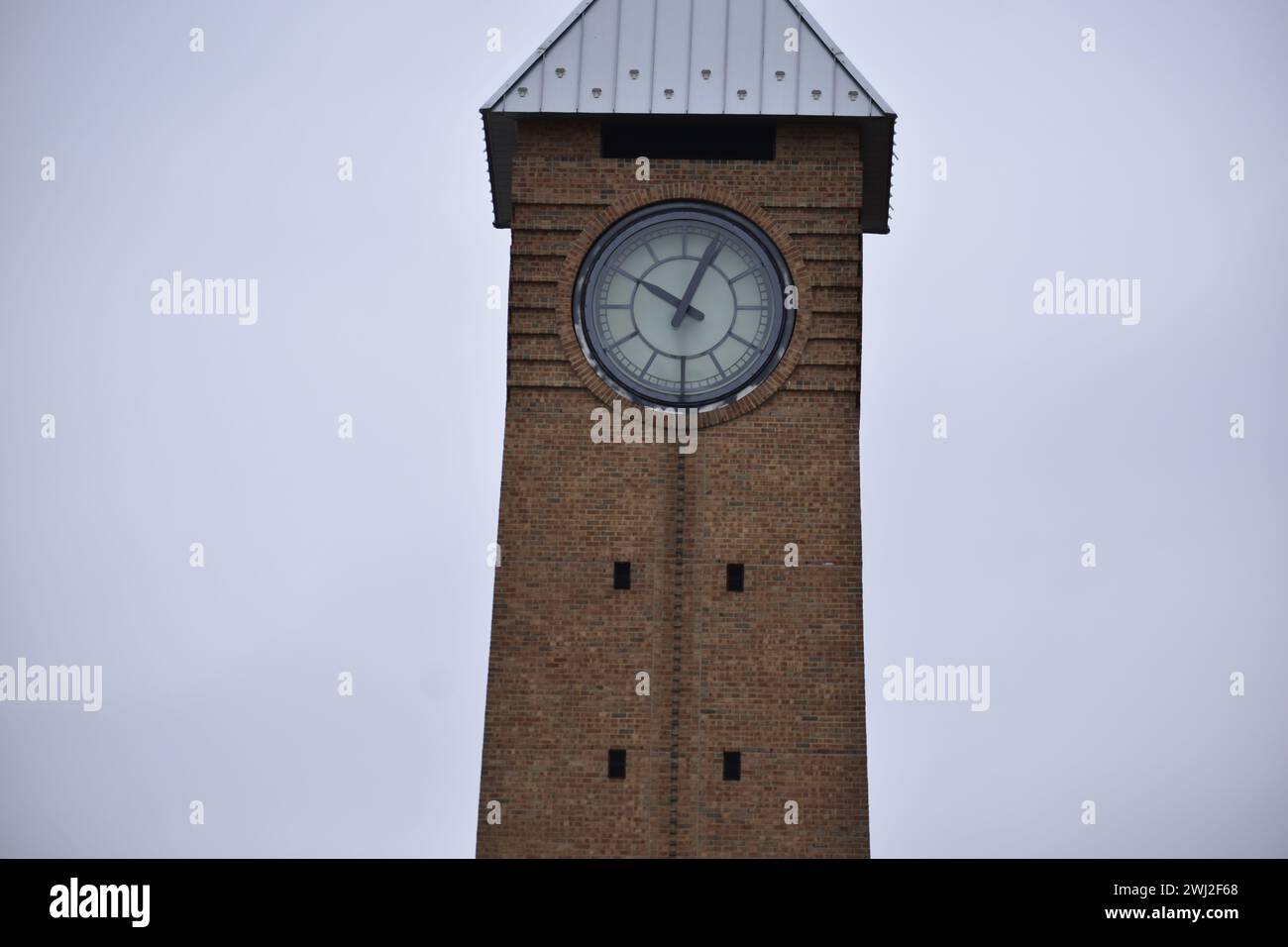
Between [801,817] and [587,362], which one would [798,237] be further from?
[801,817]

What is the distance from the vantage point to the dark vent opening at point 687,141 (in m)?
34.6

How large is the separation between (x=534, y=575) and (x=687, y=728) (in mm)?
3051

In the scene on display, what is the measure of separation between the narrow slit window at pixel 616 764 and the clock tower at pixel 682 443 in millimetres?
31

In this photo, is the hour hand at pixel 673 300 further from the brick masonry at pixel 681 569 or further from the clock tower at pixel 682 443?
the brick masonry at pixel 681 569

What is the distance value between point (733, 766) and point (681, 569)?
2.86m

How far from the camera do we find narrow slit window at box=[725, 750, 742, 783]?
1281 inches

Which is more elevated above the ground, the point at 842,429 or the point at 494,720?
the point at 842,429

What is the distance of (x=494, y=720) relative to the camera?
108 ft

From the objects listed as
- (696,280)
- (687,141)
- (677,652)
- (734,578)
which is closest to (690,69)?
(687,141)

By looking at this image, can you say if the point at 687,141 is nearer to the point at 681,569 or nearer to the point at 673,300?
the point at 673,300

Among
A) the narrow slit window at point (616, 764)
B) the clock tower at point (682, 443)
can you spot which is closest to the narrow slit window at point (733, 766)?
the clock tower at point (682, 443)

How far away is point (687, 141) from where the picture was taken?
34.7 metres

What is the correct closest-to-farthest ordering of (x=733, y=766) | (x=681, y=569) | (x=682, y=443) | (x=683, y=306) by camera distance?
(x=733, y=766) < (x=681, y=569) < (x=683, y=306) < (x=682, y=443)

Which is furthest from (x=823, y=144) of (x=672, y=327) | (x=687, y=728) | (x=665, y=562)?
(x=687, y=728)
